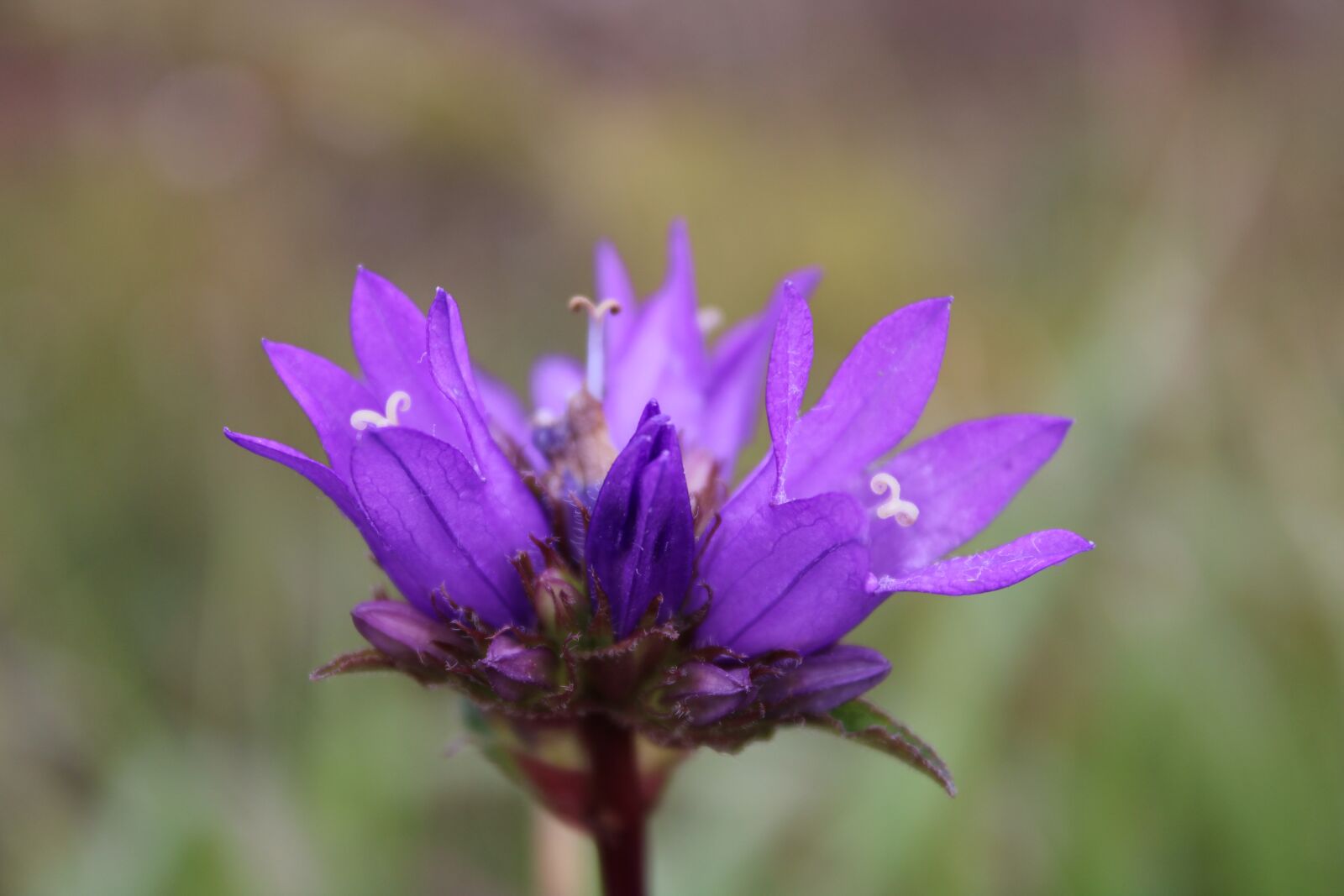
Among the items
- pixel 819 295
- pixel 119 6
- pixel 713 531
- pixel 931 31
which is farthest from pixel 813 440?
pixel 931 31

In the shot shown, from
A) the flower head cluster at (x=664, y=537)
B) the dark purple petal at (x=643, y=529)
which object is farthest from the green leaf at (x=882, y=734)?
the dark purple petal at (x=643, y=529)

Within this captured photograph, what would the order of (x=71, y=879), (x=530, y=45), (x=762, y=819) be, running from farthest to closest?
(x=530, y=45) < (x=762, y=819) < (x=71, y=879)

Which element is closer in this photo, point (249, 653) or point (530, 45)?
point (249, 653)

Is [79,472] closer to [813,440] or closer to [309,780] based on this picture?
[309,780]

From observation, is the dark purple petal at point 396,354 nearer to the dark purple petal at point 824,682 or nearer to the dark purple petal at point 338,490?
the dark purple petal at point 338,490

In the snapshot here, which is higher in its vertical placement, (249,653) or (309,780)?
(249,653)

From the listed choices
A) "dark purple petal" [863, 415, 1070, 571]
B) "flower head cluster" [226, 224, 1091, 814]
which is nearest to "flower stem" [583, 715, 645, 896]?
"flower head cluster" [226, 224, 1091, 814]

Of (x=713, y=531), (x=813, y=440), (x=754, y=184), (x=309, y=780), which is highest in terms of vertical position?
(x=754, y=184)

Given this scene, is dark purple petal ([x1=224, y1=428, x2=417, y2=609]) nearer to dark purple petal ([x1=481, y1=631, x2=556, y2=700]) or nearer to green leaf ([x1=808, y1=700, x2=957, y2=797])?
dark purple petal ([x1=481, y1=631, x2=556, y2=700])
